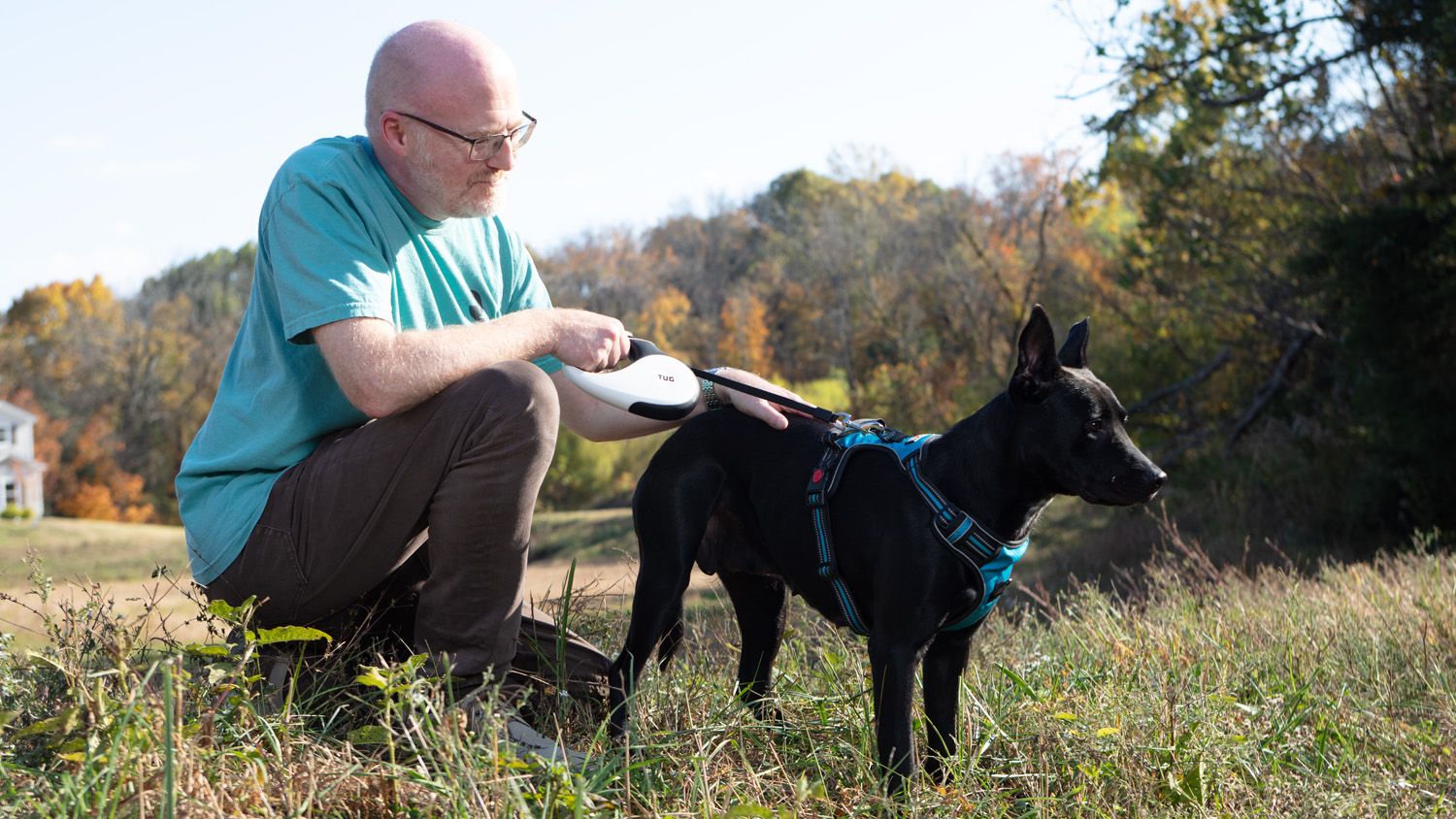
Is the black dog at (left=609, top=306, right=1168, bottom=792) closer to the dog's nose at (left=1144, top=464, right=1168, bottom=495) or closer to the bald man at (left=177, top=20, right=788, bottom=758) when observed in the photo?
the dog's nose at (left=1144, top=464, right=1168, bottom=495)

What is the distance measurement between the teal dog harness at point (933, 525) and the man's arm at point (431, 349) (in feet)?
2.29

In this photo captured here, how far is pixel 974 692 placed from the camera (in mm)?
3199

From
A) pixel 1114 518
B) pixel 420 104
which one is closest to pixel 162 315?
pixel 1114 518

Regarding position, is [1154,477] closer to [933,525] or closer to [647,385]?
[933,525]

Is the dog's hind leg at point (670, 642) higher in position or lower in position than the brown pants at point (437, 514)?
lower

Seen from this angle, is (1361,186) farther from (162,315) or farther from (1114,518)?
(162,315)

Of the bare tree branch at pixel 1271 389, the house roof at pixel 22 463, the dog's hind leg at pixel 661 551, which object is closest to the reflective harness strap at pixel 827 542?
the dog's hind leg at pixel 661 551

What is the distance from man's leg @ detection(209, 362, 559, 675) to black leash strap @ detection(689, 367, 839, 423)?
0.63 m

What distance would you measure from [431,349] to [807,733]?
1.46 metres

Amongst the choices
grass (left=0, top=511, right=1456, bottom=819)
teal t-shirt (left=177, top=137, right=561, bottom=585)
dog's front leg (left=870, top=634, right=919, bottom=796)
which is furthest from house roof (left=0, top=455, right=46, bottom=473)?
dog's front leg (left=870, top=634, right=919, bottom=796)

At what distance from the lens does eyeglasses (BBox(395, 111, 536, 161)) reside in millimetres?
2828

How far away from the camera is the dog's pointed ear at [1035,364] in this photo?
269cm

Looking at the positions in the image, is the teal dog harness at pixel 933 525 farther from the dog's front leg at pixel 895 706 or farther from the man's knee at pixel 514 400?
the man's knee at pixel 514 400

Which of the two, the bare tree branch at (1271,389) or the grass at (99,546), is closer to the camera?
the bare tree branch at (1271,389)
